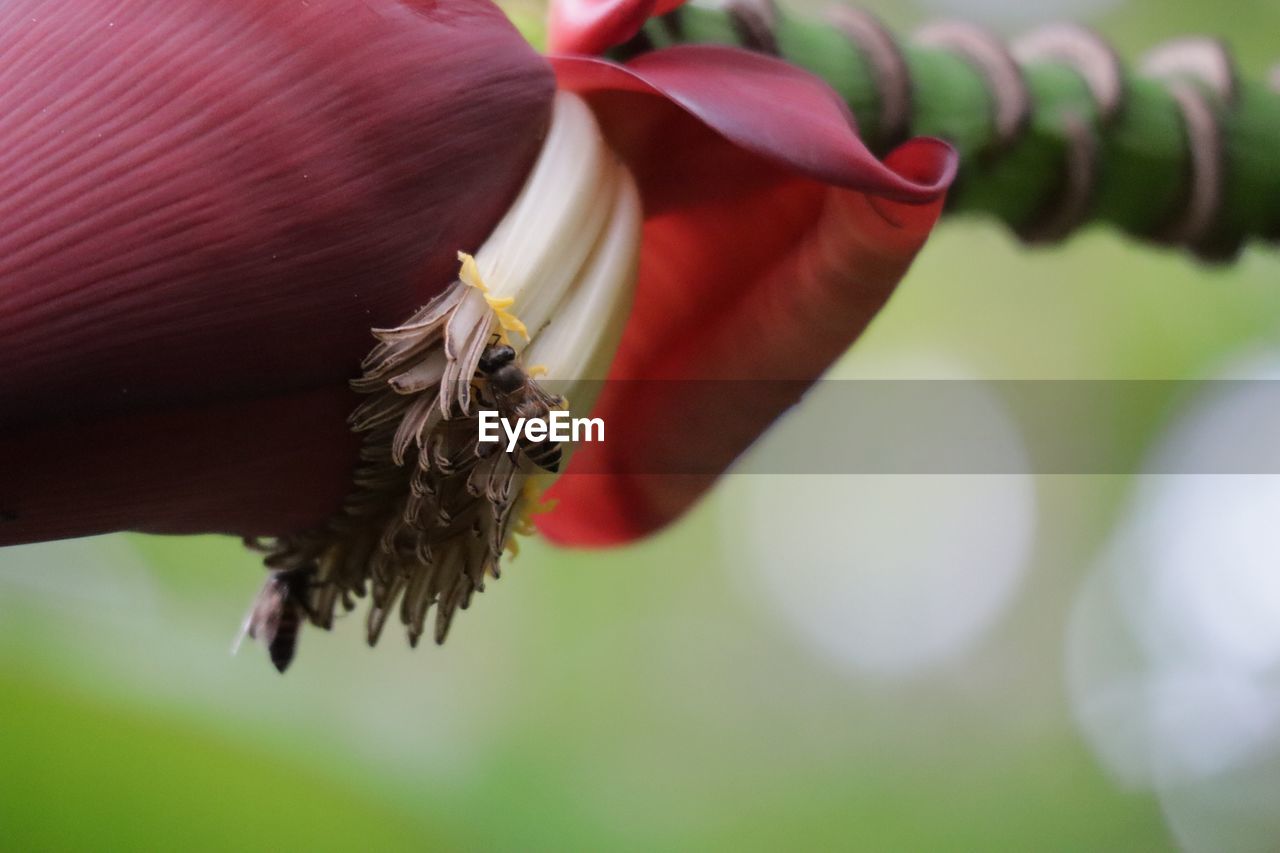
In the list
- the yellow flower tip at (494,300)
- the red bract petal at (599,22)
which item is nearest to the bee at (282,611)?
the yellow flower tip at (494,300)

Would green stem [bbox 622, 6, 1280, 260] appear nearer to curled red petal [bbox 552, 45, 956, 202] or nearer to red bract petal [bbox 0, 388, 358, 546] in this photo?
curled red petal [bbox 552, 45, 956, 202]

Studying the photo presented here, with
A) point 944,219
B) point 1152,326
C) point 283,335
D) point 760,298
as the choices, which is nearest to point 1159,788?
point 1152,326

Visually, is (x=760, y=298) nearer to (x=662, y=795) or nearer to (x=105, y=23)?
(x=105, y=23)

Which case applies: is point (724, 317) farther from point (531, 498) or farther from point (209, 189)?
point (209, 189)

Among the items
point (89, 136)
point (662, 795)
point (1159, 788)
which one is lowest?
point (1159, 788)

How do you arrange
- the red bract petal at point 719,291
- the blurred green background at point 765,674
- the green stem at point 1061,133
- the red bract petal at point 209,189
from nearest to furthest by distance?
the red bract petal at point 209,189 → the red bract petal at point 719,291 → the green stem at point 1061,133 → the blurred green background at point 765,674

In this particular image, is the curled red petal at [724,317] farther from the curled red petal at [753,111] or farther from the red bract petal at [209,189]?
the red bract petal at [209,189]
